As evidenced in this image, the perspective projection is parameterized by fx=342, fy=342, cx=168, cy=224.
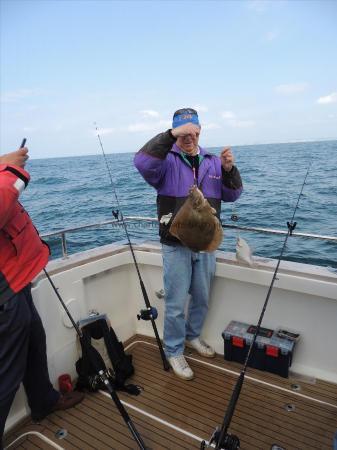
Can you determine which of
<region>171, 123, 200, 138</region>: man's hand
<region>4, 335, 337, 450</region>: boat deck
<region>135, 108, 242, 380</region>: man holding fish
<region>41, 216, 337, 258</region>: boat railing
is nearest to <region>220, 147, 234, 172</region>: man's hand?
<region>135, 108, 242, 380</region>: man holding fish

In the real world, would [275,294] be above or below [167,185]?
below

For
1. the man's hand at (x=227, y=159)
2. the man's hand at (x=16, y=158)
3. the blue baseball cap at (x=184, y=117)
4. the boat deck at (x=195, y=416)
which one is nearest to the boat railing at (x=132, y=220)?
the man's hand at (x=227, y=159)

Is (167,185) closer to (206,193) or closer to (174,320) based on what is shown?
(206,193)

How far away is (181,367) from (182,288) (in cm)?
73

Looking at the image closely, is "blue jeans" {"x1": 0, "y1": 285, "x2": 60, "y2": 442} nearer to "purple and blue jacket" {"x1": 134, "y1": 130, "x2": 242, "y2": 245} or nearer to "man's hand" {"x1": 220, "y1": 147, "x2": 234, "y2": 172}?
"purple and blue jacket" {"x1": 134, "y1": 130, "x2": 242, "y2": 245}

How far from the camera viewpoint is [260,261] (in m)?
3.14

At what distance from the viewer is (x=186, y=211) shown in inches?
95.0

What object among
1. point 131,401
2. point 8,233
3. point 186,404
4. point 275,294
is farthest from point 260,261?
point 8,233

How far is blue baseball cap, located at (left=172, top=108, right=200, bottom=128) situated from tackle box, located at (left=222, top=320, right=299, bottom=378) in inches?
73.5

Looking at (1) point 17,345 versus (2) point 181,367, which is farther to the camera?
(2) point 181,367

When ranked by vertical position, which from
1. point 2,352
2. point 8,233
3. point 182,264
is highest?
point 8,233

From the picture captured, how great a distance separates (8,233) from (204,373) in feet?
6.89

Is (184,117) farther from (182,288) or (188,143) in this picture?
(182,288)

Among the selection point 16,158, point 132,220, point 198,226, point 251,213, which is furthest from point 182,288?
point 251,213
